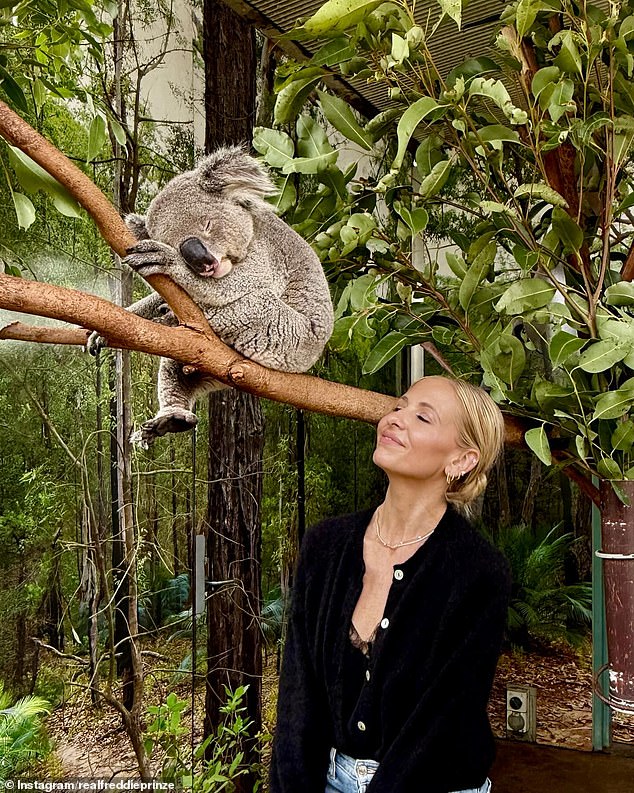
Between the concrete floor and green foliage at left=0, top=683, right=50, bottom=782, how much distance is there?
1.65 metres

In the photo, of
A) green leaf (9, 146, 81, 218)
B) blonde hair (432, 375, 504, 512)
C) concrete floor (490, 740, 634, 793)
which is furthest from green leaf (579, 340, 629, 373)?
concrete floor (490, 740, 634, 793)

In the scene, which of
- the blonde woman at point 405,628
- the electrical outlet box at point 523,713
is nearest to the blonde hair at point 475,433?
the blonde woman at point 405,628

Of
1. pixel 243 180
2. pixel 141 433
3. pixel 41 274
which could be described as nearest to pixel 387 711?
pixel 141 433

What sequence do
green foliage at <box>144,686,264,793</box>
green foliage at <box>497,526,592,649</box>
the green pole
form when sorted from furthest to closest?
green foliage at <box>497,526,592,649</box>, the green pole, green foliage at <box>144,686,264,793</box>

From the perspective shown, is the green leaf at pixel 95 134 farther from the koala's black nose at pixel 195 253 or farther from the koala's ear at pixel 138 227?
the koala's black nose at pixel 195 253

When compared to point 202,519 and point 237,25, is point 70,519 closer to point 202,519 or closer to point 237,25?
point 202,519

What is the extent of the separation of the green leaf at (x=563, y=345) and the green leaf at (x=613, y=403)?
10 cm

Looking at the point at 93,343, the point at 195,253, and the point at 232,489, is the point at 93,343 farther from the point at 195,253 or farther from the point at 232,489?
the point at 232,489

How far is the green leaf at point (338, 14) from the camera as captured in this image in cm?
97

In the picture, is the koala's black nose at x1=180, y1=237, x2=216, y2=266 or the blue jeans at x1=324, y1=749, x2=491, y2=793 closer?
the koala's black nose at x1=180, y1=237, x2=216, y2=266

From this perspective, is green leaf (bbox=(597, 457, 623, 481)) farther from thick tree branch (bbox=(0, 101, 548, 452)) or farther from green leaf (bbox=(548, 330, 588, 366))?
thick tree branch (bbox=(0, 101, 548, 452))

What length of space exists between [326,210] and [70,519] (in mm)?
928

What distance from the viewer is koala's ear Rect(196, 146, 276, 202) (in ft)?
3.79

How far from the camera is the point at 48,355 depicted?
1713mm
